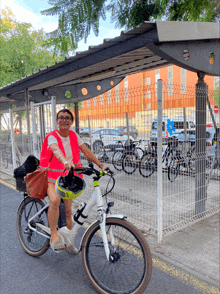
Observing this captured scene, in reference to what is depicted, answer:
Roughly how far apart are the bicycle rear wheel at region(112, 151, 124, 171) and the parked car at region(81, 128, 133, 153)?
0.25 meters

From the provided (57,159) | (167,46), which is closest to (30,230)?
(57,159)

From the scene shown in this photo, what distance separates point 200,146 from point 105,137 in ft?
6.06

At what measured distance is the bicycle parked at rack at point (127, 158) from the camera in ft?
15.2

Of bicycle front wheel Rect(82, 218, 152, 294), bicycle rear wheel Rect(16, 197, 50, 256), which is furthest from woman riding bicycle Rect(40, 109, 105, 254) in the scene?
bicycle front wheel Rect(82, 218, 152, 294)

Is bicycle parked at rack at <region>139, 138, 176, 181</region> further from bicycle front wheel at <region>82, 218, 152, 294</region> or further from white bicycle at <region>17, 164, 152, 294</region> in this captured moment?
bicycle front wheel at <region>82, 218, 152, 294</region>

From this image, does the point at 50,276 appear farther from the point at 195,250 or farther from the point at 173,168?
the point at 173,168

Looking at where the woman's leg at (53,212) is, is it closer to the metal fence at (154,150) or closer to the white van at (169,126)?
the metal fence at (154,150)

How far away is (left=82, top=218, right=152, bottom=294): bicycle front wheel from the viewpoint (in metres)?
2.28

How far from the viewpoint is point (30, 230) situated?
3.22 metres

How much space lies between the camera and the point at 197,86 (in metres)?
4.19

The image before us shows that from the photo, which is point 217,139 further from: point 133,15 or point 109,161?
point 133,15

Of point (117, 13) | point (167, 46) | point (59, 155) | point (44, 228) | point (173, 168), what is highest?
point (117, 13)

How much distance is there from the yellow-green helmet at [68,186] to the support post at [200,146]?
2467mm

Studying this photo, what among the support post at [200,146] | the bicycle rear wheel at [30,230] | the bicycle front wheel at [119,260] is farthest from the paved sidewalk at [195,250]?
the bicycle rear wheel at [30,230]
